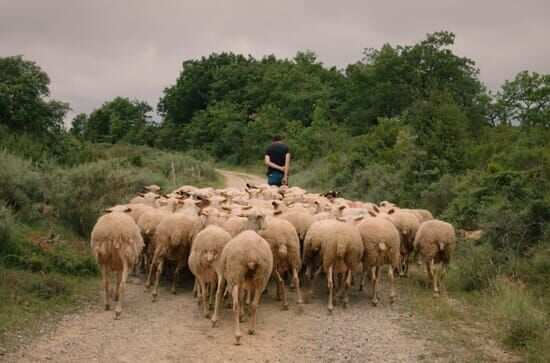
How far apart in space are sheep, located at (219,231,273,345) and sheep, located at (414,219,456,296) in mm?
3539

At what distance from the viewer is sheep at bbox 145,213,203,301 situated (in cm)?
934

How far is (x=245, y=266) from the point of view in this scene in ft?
24.4

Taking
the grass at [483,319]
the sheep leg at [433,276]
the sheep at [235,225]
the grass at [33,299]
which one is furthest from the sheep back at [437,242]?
the grass at [33,299]

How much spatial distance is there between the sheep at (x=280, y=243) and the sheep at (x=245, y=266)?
41.1 inches

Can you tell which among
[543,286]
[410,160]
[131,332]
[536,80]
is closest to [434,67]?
[536,80]

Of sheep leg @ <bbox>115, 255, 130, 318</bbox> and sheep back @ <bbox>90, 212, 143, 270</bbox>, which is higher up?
sheep back @ <bbox>90, 212, 143, 270</bbox>

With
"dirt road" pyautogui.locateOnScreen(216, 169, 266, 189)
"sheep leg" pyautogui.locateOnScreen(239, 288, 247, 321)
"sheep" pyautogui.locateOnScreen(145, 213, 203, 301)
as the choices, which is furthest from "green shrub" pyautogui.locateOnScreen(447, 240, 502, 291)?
"dirt road" pyautogui.locateOnScreen(216, 169, 266, 189)

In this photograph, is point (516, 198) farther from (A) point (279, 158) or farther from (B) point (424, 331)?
(A) point (279, 158)

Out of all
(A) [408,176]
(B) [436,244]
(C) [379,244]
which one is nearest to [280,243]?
(C) [379,244]

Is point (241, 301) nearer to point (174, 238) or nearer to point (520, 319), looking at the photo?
point (174, 238)

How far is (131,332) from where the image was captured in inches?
295

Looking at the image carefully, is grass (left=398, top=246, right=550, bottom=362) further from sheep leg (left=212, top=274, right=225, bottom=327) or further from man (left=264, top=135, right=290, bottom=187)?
man (left=264, top=135, right=290, bottom=187)

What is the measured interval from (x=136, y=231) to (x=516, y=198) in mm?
8088

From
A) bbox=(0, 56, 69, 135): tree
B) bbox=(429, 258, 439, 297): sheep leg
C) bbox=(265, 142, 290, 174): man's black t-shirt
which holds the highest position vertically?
bbox=(0, 56, 69, 135): tree
